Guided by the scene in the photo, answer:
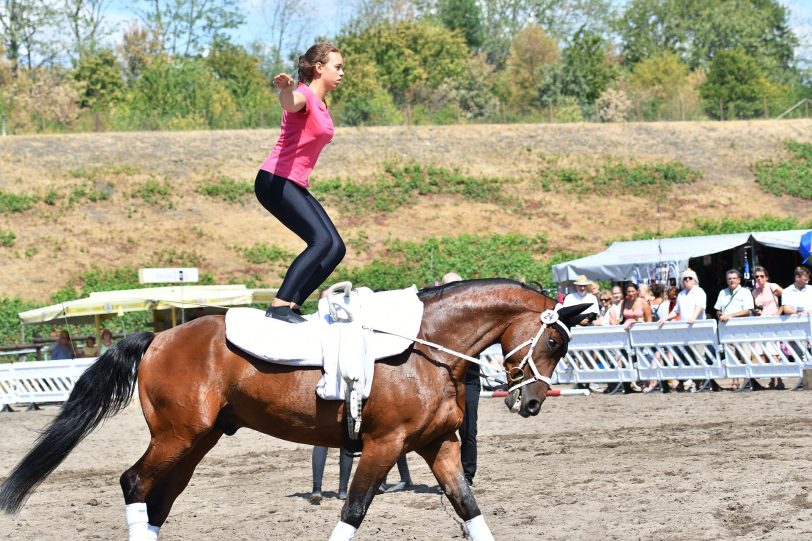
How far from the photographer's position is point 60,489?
34.7 ft

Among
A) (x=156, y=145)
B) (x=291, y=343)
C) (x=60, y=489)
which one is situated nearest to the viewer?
(x=291, y=343)

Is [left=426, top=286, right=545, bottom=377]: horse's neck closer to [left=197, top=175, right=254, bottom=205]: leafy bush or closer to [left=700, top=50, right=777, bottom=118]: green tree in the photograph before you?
[left=197, top=175, right=254, bottom=205]: leafy bush

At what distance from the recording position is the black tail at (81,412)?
6578 millimetres

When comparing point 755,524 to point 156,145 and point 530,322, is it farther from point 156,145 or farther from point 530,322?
point 156,145

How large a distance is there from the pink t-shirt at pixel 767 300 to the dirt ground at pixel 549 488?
2.90m

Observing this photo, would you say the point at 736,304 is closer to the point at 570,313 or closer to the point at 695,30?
the point at 570,313

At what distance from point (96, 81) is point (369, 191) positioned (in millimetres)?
22142

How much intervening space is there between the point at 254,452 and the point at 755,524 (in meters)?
7.27

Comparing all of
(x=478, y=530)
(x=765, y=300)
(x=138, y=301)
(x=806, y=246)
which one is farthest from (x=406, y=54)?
(x=478, y=530)

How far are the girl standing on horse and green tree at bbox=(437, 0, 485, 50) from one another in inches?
2954

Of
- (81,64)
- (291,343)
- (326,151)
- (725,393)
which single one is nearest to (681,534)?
(291,343)

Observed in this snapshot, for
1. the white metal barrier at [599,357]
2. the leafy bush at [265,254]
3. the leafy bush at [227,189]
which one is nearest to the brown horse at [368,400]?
the white metal barrier at [599,357]

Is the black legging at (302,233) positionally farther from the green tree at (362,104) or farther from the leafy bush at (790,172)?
the green tree at (362,104)

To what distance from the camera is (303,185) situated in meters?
6.43
